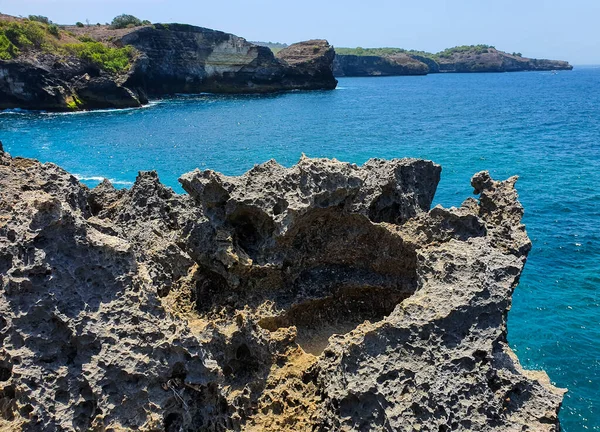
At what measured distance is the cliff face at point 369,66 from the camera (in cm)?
17275

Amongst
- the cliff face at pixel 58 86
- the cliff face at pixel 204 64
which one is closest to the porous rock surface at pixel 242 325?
the cliff face at pixel 58 86

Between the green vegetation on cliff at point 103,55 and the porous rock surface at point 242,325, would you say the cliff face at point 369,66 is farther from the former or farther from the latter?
the porous rock surface at point 242,325

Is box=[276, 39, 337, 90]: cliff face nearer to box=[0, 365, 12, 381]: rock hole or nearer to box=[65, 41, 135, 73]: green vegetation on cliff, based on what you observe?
box=[65, 41, 135, 73]: green vegetation on cliff

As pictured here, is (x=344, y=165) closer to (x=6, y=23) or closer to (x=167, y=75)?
(x=6, y=23)

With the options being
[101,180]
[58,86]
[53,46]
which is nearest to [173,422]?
[101,180]

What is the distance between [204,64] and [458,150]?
2505 inches

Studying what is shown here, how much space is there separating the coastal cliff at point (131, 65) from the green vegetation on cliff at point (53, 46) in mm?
117

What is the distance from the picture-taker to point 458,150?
37.0m

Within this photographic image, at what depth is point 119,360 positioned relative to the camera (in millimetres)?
5652

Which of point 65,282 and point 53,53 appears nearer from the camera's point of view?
point 65,282

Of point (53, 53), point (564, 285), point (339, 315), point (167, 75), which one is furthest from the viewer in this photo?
point (167, 75)

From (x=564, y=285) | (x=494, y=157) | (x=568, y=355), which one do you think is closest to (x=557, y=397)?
(x=568, y=355)

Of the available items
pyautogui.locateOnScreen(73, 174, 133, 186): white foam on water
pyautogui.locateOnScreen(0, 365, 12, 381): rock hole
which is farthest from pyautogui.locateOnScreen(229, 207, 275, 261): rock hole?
pyautogui.locateOnScreen(73, 174, 133, 186): white foam on water

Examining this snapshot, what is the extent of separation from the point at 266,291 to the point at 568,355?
30.5 ft
